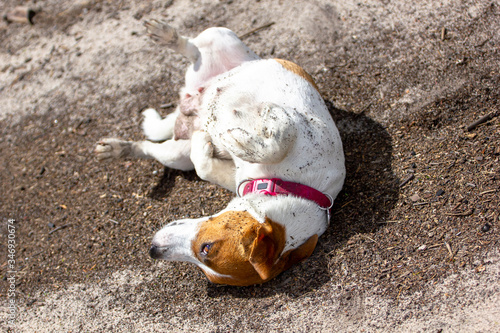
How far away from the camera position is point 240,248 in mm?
2264

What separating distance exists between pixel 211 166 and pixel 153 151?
860mm

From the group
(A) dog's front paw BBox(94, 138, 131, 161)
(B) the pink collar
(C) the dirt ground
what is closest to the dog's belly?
(C) the dirt ground

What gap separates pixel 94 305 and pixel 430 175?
267 cm

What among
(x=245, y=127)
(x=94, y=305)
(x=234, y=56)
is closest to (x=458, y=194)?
(x=245, y=127)

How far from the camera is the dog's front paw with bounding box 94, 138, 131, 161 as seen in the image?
11.7ft

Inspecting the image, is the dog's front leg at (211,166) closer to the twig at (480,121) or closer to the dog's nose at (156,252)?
the dog's nose at (156,252)

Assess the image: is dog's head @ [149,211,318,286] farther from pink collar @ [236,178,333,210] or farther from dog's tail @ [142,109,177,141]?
dog's tail @ [142,109,177,141]

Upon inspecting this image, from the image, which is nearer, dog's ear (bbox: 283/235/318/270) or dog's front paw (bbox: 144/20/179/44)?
dog's ear (bbox: 283/235/318/270)

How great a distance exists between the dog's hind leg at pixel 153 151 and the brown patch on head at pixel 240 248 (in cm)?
103

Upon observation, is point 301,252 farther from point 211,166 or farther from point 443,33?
point 443,33

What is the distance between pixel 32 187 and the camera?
3.88 m

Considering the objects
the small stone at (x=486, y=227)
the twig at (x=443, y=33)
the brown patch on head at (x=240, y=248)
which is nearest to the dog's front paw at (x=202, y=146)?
the brown patch on head at (x=240, y=248)

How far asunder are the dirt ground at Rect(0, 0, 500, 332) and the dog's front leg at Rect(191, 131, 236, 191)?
0.38 m

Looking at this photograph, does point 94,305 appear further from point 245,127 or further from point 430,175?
point 430,175
